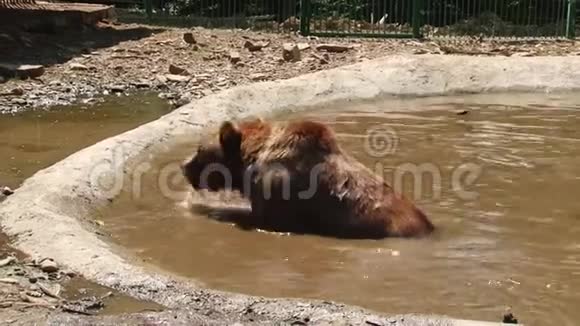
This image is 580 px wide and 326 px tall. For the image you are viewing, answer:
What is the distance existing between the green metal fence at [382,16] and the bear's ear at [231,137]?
10434 millimetres

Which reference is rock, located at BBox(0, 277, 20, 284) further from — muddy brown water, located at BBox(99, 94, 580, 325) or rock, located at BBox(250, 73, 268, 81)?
rock, located at BBox(250, 73, 268, 81)

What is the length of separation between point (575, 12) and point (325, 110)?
25.3 ft

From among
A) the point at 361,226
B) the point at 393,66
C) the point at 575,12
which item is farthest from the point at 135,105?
the point at 575,12

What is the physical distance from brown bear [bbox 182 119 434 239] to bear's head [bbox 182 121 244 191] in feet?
0.42

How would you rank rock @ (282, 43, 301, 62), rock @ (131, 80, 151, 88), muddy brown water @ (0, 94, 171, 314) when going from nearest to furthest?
muddy brown water @ (0, 94, 171, 314) < rock @ (131, 80, 151, 88) < rock @ (282, 43, 301, 62)

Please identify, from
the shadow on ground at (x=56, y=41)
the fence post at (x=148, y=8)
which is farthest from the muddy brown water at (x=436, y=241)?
the fence post at (x=148, y=8)

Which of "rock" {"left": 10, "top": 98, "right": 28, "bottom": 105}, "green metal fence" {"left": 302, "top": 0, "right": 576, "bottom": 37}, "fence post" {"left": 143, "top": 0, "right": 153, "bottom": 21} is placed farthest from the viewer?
"fence post" {"left": 143, "top": 0, "right": 153, "bottom": 21}

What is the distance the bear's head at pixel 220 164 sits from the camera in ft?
24.7

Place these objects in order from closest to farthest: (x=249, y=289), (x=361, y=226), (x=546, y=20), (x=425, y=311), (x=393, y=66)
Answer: (x=425, y=311)
(x=249, y=289)
(x=361, y=226)
(x=393, y=66)
(x=546, y=20)

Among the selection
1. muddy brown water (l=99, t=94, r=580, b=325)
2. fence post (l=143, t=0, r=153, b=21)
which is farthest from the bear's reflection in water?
fence post (l=143, t=0, r=153, b=21)

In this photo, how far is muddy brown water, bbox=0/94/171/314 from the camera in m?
8.95

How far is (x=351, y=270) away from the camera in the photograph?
630 centimetres

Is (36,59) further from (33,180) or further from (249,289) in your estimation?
(249,289)

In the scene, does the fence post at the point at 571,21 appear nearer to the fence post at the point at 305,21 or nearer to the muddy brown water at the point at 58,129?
the fence post at the point at 305,21
